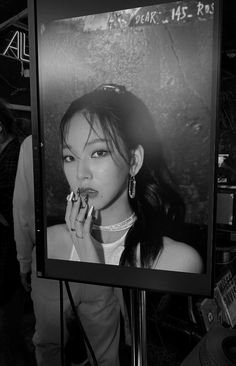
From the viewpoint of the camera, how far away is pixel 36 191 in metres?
0.88

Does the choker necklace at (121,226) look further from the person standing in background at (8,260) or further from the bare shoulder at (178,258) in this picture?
the person standing in background at (8,260)

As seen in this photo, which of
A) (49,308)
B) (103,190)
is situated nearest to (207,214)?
(103,190)

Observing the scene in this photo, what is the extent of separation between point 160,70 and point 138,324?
720 mm

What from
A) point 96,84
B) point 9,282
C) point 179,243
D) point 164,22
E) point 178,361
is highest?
point 164,22

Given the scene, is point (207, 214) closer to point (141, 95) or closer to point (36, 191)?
point (141, 95)

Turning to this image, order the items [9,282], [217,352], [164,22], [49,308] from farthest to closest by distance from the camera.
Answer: [9,282] < [49,308] < [217,352] < [164,22]

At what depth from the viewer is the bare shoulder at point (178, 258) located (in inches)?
29.9

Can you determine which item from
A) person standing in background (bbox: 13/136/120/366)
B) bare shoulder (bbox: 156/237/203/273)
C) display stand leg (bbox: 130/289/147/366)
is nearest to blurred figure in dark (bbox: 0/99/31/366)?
person standing in background (bbox: 13/136/120/366)

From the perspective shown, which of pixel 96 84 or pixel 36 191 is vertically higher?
pixel 96 84

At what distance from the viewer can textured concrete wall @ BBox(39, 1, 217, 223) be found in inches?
27.7

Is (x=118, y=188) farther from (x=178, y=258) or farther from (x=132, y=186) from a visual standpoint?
(x=178, y=258)

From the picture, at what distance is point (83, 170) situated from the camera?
0.82 m

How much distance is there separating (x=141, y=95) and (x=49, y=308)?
122cm

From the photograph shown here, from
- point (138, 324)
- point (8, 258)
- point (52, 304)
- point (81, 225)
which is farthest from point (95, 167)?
point (8, 258)
